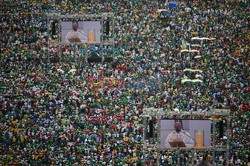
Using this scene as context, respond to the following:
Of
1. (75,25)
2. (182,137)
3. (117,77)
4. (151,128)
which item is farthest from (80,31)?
(151,128)

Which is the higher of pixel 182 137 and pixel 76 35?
pixel 76 35

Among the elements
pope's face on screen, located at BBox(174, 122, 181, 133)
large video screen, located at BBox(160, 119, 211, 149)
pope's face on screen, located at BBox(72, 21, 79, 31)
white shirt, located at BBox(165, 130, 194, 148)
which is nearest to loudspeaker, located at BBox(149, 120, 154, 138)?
large video screen, located at BBox(160, 119, 211, 149)

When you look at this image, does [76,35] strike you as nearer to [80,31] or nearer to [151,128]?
[80,31]

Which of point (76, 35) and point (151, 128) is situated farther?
point (76, 35)

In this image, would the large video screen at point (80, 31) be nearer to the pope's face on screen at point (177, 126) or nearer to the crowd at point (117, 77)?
the crowd at point (117, 77)

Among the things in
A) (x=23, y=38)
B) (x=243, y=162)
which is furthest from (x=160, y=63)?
(x=243, y=162)

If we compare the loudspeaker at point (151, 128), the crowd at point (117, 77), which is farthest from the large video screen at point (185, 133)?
the crowd at point (117, 77)

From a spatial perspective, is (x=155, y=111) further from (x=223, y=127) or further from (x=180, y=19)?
(x=180, y=19)
